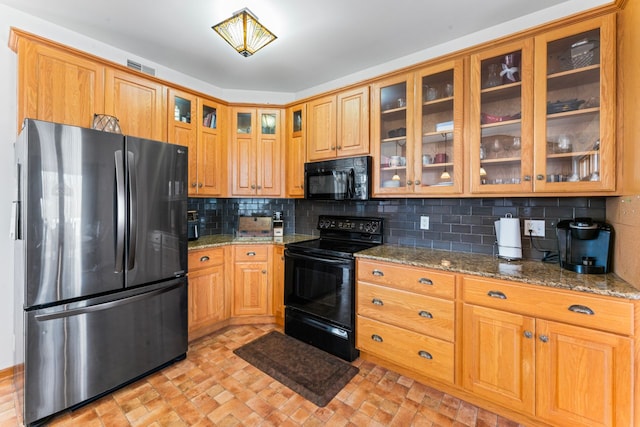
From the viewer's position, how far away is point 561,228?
1727 millimetres

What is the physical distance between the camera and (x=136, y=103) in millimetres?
2324

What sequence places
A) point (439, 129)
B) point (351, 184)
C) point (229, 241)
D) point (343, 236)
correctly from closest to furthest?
point (439, 129) < point (351, 184) < point (229, 241) < point (343, 236)

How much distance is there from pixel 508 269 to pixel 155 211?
2497mm

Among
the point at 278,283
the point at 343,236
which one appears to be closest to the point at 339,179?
the point at 343,236

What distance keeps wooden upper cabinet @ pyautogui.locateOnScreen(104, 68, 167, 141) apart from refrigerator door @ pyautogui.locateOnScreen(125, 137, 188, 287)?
0.51 meters

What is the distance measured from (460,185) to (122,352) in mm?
2702

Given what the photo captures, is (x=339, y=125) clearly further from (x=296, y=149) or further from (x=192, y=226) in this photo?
(x=192, y=226)

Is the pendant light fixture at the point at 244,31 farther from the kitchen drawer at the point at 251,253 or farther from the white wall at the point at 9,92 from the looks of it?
the kitchen drawer at the point at 251,253

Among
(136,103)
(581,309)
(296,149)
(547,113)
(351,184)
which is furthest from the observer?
(296,149)

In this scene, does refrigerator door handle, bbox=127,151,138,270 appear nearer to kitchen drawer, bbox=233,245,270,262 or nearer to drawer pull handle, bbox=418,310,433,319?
kitchen drawer, bbox=233,245,270,262

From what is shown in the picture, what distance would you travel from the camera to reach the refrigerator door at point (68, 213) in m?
1.52

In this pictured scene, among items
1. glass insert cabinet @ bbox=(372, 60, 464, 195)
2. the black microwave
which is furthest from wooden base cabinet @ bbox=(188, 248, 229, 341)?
glass insert cabinet @ bbox=(372, 60, 464, 195)

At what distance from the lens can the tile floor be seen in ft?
5.34

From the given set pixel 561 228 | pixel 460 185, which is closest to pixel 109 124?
pixel 460 185
